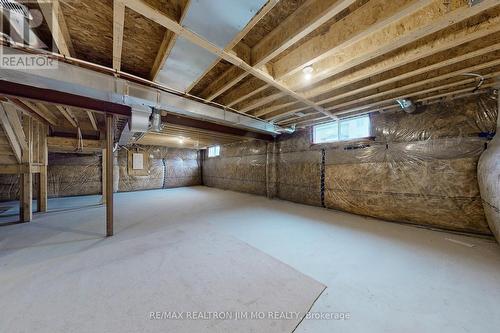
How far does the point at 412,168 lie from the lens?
119 inches

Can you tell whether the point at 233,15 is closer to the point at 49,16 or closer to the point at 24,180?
the point at 49,16

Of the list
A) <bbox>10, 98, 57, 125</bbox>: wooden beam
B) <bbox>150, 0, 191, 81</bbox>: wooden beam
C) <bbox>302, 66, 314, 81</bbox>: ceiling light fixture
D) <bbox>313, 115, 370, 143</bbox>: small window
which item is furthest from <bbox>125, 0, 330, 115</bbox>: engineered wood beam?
<bbox>10, 98, 57, 125</bbox>: wooden beam

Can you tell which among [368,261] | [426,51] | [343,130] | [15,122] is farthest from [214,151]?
[426,51]

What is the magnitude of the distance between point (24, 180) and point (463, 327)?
19.0 ft

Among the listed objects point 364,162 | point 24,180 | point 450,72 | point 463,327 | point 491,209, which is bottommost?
point 463,327

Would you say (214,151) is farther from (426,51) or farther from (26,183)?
(426,51)

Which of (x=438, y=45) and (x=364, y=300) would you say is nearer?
(x=364, y=300)

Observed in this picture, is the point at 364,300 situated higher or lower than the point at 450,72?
lower

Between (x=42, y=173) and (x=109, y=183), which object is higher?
(x=42, y=173)

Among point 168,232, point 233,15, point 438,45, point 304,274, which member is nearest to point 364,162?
point 438,45

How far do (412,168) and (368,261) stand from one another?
2.17 meters

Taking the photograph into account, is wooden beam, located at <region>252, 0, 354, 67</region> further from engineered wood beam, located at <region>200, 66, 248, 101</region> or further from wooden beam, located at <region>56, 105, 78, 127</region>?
wooden beam, located at <region>56, 105, 78, 127</region>

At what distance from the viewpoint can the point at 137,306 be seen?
1.27m

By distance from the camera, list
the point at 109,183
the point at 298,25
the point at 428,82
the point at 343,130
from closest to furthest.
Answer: the point at 298,25
the point at 428,82
the point at 109,183
the point at 343,130
